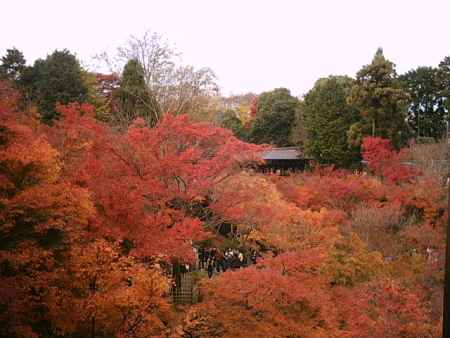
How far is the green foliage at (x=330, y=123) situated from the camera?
18.7 meters

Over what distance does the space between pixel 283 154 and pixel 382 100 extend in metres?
7.11

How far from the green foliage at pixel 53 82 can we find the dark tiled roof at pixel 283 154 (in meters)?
10.9

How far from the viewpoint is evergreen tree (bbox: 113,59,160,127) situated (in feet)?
50.9

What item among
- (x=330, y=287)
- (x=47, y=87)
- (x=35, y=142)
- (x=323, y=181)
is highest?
(x=47, y=87)

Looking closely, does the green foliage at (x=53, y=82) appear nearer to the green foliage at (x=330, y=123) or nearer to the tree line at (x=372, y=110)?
the tree line at (x=372, y=110)

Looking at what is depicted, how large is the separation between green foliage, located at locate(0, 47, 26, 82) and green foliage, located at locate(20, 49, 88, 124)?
17 centimetres

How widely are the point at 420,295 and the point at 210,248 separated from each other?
5.02 metres

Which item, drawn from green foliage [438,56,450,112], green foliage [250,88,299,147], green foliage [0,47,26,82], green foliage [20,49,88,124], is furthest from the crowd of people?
green foliage [250,88,299,147]

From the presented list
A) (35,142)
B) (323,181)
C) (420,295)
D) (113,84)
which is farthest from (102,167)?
(113,84)

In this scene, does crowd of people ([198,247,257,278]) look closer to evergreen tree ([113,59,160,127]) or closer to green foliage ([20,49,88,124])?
evergreen tree ([113,59,160,127])

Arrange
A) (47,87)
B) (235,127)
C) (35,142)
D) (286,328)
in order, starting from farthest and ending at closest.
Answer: (235,127) < (47,87) < (286,328) < (35,142)

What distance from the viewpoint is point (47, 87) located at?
13148mm

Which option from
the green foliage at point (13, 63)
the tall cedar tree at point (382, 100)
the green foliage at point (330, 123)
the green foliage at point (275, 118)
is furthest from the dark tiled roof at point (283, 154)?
the green foliage at point (13, 63)

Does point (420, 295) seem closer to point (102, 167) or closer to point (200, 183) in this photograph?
point (200, 183)
